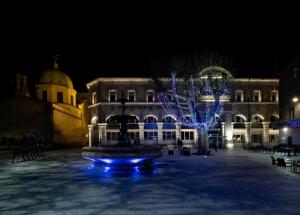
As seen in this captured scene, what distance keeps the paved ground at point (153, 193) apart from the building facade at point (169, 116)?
29631 mm

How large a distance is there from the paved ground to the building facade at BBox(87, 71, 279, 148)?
2963cm

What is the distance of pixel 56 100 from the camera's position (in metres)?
52.1

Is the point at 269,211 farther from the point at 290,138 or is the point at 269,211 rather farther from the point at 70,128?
the point at 70,128

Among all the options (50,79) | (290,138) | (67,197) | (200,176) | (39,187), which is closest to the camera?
(67,197)

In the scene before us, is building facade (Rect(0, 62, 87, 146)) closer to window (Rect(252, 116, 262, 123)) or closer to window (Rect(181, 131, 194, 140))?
window (Rect(181, 131, 194, 140))

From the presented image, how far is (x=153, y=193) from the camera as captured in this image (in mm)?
11742

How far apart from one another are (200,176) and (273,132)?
117 ft

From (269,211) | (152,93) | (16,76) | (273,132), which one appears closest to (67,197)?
(269,211)

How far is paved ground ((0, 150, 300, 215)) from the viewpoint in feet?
31.0

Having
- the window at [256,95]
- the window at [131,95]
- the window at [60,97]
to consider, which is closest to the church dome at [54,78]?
the window at [60,97]

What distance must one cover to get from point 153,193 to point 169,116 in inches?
1423

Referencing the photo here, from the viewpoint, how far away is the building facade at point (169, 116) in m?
46.9

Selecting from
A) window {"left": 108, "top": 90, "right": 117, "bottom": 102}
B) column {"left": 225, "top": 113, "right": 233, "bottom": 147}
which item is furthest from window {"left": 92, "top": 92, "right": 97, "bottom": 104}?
column {"left": 225, "top": 113, "right": 233, "bottom": 147}

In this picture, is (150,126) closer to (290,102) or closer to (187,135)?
(187,135)
